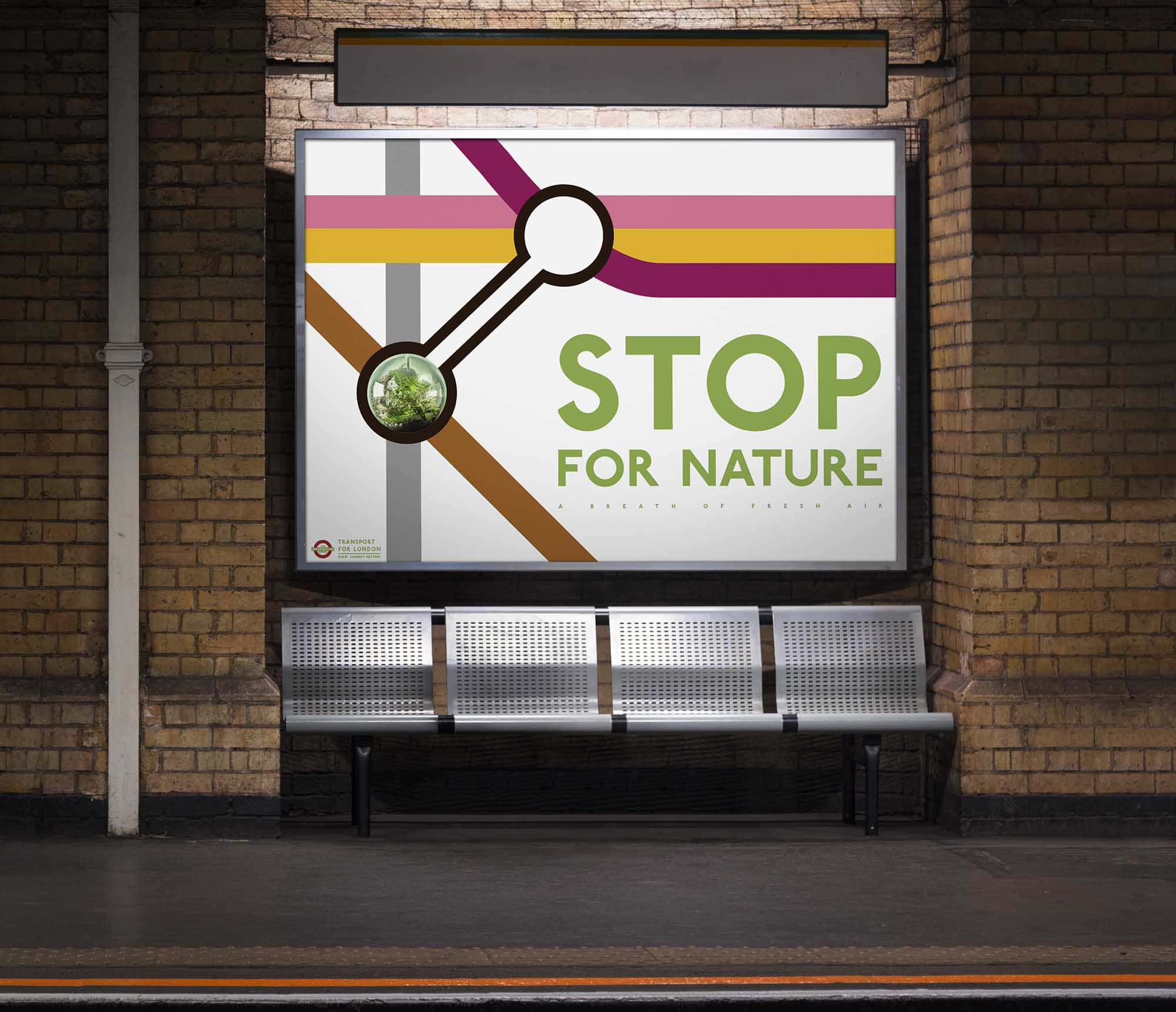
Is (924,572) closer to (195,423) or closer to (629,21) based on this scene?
(629,21)

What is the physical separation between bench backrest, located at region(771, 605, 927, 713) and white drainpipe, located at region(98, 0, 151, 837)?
319cm

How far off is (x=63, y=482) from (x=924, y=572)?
14.6ft

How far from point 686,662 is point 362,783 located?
1714 mm

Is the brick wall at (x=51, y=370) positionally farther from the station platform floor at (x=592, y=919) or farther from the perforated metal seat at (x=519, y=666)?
the perforated metal seat at (x=519, y=666)

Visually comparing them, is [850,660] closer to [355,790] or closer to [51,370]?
[355,790]

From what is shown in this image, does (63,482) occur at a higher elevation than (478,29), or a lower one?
lower

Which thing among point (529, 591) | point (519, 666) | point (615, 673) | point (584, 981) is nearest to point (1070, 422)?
point (615, 673)

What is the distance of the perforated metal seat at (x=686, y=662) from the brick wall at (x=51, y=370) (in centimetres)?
258

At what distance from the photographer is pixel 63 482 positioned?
26.5ft

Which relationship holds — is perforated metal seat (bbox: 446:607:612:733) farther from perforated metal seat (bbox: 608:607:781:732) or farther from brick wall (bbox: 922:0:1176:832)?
brick wall (bbox: 922:0:1176:832)

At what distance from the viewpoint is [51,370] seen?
808cm

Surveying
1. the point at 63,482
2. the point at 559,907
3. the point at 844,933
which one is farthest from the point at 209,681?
the point at 844,933

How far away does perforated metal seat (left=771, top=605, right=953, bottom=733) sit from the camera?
8406 millimetres

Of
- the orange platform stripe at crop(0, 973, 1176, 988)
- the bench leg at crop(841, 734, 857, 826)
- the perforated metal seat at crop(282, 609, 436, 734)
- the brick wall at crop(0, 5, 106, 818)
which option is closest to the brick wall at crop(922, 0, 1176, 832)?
the bench leg at crop(841, 734, 857, 826)
